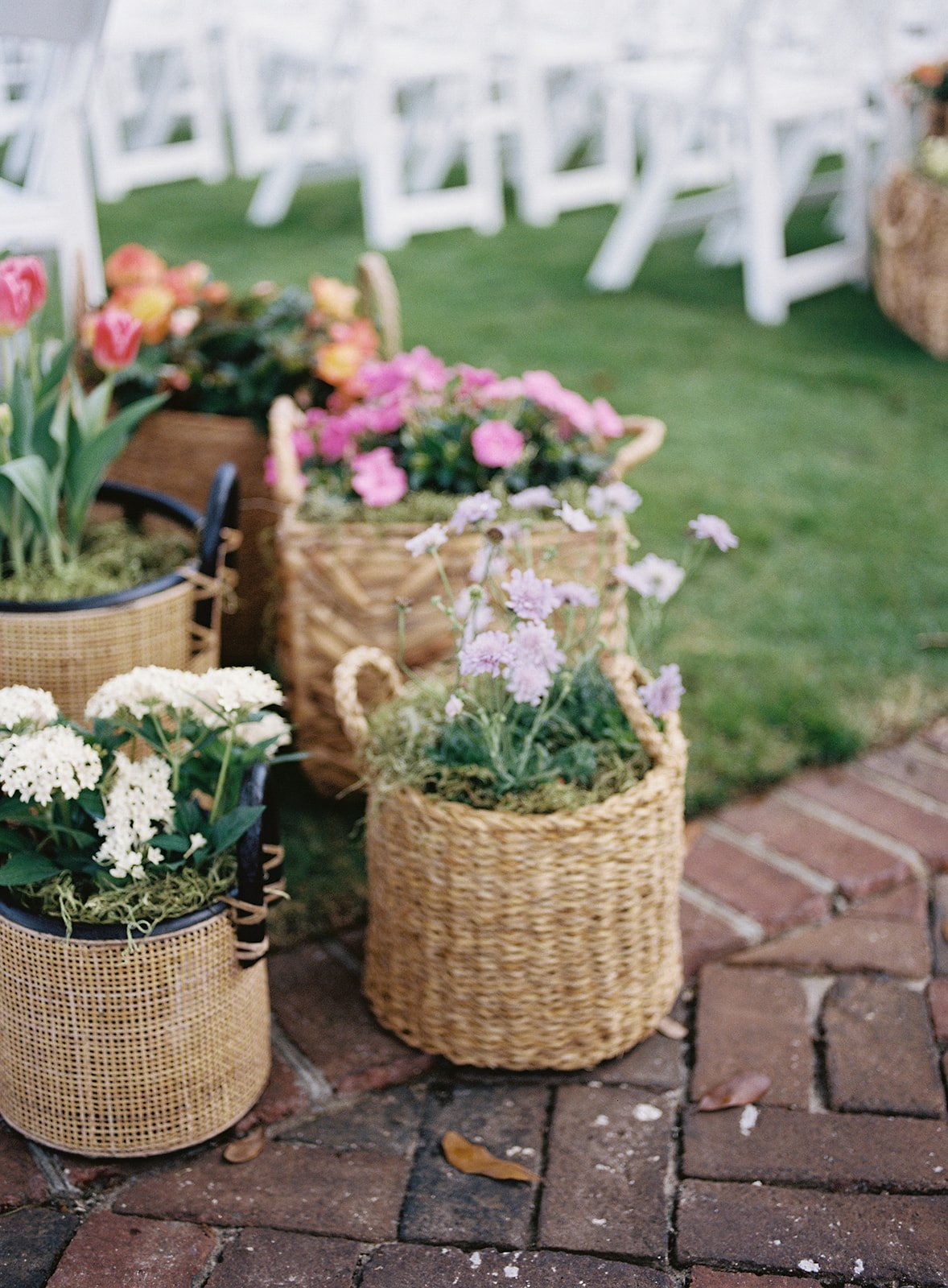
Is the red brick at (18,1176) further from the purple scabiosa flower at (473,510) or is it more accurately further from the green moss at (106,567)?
the purple scabiosa flower at (473,510)

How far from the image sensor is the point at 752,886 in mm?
2008

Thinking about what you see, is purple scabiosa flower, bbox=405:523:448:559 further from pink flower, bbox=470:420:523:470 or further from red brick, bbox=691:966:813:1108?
red brick, bbox=691:966:813:1108

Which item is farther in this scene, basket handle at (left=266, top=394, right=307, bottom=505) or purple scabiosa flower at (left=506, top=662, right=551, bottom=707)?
basket handle at (left=266, top=394, right=307, bottom=505)

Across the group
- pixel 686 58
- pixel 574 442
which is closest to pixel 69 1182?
pixel 574 442

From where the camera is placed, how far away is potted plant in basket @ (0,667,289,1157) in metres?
1.45

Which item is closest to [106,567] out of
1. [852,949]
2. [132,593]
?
[132,593]

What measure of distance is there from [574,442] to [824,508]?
1184 millimetres

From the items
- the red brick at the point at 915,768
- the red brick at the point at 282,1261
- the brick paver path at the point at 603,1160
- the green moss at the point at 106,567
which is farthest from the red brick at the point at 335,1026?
the red brick at the point at 915,768

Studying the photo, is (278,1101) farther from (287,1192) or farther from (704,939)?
(704,939)

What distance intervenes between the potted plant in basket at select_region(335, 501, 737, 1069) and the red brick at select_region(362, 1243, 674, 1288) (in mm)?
270

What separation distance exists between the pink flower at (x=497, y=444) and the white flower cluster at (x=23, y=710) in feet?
2.49

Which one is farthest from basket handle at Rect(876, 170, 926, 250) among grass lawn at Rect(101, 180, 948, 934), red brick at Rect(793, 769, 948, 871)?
red brick at Rect(793, 769, 948, 871)

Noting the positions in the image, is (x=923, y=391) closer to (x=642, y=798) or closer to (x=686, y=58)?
(x=686, y=58)

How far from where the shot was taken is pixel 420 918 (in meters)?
1.64
